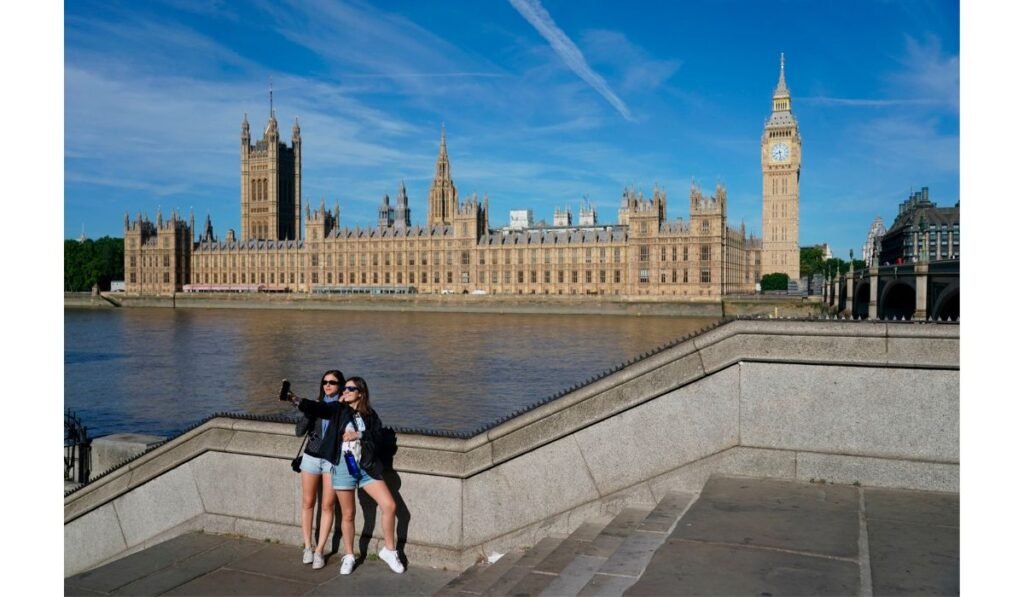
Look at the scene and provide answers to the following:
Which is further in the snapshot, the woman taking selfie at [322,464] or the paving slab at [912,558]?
the woman taking selfie at [322,464]

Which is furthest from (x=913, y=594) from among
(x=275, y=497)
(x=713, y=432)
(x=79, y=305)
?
(x=79, y=305)

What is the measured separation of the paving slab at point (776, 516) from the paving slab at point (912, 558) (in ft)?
0.42

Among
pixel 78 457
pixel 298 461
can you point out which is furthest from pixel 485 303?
pixel 298 461

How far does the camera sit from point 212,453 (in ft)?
23.0

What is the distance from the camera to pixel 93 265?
4232 inches

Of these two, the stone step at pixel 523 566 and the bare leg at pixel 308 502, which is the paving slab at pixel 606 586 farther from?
the bare leg at pixel 308 502

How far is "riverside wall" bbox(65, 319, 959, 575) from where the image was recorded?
5.47 meters

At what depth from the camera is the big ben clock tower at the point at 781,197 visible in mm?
93438

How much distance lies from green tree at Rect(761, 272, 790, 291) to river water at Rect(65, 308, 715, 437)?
123 feet

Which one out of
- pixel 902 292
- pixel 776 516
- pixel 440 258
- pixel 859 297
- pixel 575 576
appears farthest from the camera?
pixel 440 258

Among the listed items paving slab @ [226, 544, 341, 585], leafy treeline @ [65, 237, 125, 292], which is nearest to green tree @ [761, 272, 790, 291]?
leafy treeline @ [65, 237, 125, 292]

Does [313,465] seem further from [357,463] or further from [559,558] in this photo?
[559,558]

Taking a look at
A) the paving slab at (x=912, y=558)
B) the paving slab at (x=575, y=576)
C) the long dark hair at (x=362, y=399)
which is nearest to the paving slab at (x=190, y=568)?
the long dark hair at (x=362, y=399)

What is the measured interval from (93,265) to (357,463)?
116 metres
